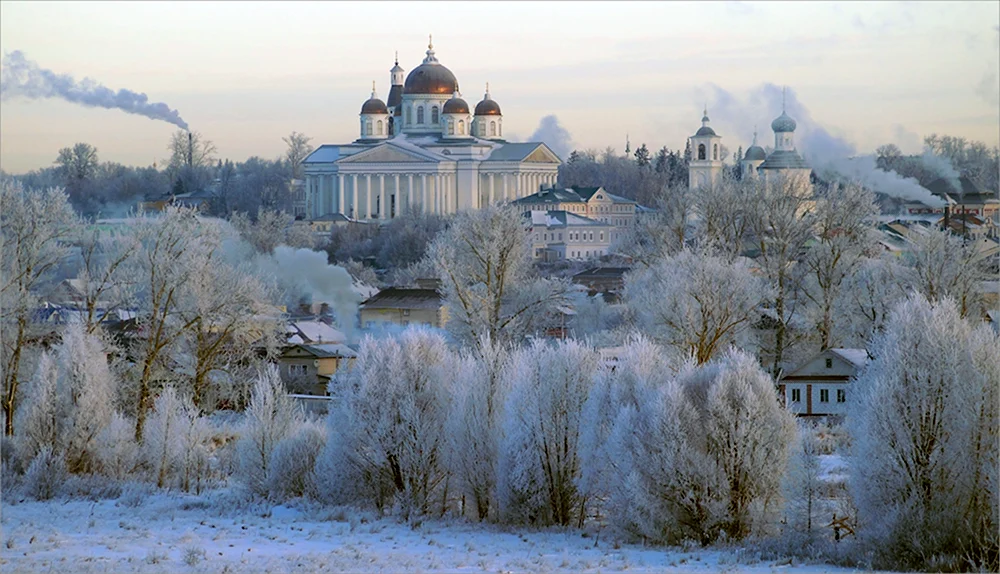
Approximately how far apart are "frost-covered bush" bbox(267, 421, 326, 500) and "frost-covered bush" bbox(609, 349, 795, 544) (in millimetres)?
4215

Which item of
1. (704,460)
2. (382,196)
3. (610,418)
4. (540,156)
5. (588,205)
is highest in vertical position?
(540,156)

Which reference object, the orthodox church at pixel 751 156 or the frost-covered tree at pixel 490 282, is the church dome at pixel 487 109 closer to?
the orthodox church at pixel 751 156

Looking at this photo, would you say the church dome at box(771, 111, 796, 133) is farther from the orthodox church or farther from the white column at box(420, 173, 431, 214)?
the white column at box(420, 173, 431, 214)

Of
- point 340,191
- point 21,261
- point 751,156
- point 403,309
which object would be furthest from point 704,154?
point 21,261

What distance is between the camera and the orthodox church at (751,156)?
66.6 m

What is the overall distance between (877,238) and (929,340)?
77.5 feet

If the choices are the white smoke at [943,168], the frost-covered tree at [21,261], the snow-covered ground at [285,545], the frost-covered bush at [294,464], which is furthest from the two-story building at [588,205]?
the snow-covered ground at [285,545]

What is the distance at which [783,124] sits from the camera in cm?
6938

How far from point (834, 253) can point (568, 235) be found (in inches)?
1565

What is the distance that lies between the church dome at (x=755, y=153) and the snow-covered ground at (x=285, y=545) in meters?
66.5

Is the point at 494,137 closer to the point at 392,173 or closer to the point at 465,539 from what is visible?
the point at 392,173

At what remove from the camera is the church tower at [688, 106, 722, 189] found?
87.0 m

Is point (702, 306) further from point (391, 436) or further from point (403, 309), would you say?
point (403, 309)

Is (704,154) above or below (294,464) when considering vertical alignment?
above
